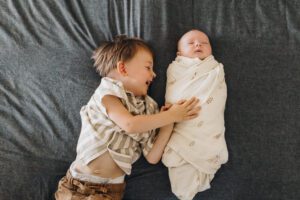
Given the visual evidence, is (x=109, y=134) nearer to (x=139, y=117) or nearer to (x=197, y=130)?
(x=139, y=117)

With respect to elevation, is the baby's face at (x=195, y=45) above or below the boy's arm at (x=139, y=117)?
above

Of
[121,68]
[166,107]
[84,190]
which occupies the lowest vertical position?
[84,190]

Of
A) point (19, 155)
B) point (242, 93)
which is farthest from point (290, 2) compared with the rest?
point (19, 155)

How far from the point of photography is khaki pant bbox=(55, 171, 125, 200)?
1.27 metres

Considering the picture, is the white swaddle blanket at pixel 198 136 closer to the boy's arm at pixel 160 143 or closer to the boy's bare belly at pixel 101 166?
the boy's arm at pixel 160 143

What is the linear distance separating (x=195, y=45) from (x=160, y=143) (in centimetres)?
41

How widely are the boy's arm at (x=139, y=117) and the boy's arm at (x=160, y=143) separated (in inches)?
2.7

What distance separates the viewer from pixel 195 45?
53.7 inches

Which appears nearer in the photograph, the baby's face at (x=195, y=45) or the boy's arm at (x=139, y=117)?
the boy's arm at (x=139, y=117)

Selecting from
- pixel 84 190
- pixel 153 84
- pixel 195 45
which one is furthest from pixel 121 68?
pixel 84 190

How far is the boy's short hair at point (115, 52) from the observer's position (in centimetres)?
130

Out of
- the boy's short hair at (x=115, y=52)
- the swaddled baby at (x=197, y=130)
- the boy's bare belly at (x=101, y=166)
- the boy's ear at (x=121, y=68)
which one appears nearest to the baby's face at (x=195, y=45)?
the swaddled baby at (x=197, y=130)

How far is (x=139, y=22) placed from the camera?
1.46 meters

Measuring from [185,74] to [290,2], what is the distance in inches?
22.4
